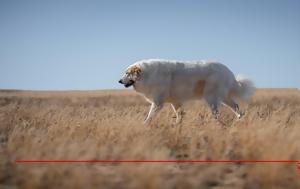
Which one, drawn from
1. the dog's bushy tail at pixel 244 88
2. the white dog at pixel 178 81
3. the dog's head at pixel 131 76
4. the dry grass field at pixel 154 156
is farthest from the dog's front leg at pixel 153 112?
the dog's bushy tail at pixel 244 88

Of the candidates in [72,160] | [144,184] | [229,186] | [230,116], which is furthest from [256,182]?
[230,116]

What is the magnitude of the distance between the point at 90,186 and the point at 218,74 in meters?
8.16

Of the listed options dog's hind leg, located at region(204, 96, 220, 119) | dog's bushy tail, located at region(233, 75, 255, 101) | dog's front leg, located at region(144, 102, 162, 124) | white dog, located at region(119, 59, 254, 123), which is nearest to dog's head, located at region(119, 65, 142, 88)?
white dog, located at region(119, 59, 254, 123)

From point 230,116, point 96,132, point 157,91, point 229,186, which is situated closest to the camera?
point 229,186

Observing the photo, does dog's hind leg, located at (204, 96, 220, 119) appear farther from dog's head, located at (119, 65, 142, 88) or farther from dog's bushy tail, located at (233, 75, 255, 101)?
dog's head, located at (119, 65, 142, 88)

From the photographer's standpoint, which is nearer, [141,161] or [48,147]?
[141,161]

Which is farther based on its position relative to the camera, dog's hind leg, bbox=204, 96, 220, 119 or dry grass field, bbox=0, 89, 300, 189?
dog's hind leg, bbox=204, 96, 220, 119

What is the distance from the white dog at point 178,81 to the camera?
38.0 feet

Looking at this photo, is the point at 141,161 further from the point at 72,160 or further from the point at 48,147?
the point at 48,147

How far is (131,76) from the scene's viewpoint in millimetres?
11586

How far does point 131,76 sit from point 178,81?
1.49 m

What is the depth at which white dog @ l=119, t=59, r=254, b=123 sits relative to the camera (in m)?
11.6

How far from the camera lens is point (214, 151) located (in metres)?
6.84

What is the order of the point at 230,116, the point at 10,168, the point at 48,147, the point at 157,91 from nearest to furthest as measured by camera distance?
the point at 10,168, the point at 48,147, the point at 157,91, the point at 230,116
